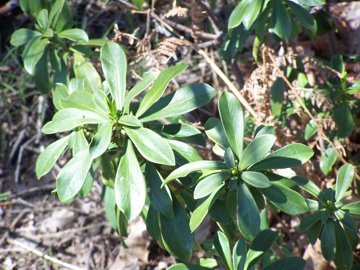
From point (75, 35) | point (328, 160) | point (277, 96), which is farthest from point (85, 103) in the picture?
point (328, 160)

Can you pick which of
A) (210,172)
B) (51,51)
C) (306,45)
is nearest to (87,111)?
(210,172)

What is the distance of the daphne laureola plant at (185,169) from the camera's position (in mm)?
1521

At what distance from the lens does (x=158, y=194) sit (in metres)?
1.62

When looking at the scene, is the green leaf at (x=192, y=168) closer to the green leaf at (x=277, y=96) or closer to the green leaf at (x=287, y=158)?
the green leaf at (x=287, y=158)

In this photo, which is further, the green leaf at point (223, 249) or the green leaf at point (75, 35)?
the green leaf at point (75, 35)

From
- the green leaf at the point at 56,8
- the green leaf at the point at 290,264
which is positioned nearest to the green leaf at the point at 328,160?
the green leaf at the point at 290,264

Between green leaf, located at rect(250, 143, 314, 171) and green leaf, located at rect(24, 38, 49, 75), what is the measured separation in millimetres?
955

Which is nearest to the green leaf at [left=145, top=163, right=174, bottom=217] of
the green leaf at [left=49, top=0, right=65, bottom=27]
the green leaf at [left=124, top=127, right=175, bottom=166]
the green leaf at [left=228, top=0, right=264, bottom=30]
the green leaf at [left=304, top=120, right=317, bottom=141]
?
the green leaf at [left=124, top=127, right=175, bottom=166]

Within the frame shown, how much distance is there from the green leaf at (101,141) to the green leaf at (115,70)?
0.12 meters

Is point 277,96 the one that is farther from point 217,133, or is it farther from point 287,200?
point 287,200

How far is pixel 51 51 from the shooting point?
2.15m

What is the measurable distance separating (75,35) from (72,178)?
703 millimetres

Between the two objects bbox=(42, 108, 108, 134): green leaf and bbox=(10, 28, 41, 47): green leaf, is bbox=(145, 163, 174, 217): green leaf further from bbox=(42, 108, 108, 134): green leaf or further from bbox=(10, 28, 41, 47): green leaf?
bbox=(10, 28, 41, 47): green leaf

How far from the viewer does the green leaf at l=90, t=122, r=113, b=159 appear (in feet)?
4.88
